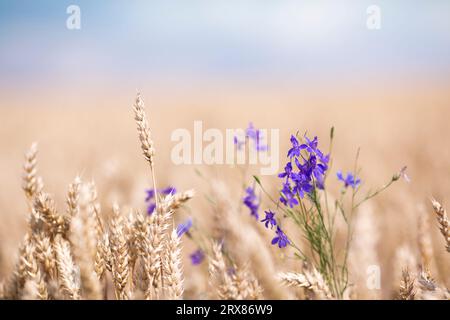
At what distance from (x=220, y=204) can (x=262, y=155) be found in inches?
36.0

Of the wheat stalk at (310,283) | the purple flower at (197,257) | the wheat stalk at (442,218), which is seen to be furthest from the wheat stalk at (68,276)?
the wheat stalk at (442,218)

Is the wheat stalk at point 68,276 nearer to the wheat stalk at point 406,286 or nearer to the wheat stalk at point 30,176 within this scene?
the wheat stalk at point 30,176

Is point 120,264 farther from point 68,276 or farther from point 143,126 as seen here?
point 143,126

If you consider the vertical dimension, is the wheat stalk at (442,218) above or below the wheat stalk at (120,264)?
above

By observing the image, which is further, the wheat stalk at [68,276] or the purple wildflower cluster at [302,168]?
the purple wildflower cluster at [302,168]

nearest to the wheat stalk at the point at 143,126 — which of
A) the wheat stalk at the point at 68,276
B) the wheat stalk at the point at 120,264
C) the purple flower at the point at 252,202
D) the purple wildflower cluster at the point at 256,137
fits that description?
the wheat stalk at the point at 120,264

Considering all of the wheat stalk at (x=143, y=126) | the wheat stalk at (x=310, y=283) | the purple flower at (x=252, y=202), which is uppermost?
the wheat stalk at (x=143, y=126)

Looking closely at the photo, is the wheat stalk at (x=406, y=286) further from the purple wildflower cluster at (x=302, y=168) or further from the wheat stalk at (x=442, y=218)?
the purple wildflower cluster at (x=302, y=168)

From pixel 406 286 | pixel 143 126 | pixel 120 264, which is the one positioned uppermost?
pixel 143 126

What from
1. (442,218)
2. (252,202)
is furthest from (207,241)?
(442,218)

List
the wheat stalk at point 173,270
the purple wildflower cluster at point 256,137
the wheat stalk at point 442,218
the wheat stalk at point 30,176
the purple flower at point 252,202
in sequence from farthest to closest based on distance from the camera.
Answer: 1. the purple wildflower cluster at point 256,137
2. the purple flower at point 252,202
3. the wheat stalk at point 30,176
4. the wheat stalk at point 442,218
5. the wheat stalk at point 173,270

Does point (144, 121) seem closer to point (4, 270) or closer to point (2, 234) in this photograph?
point (4, 270)

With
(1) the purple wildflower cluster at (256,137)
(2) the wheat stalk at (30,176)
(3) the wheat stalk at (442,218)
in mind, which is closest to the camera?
(3) the wheat stalk at (442,218)
